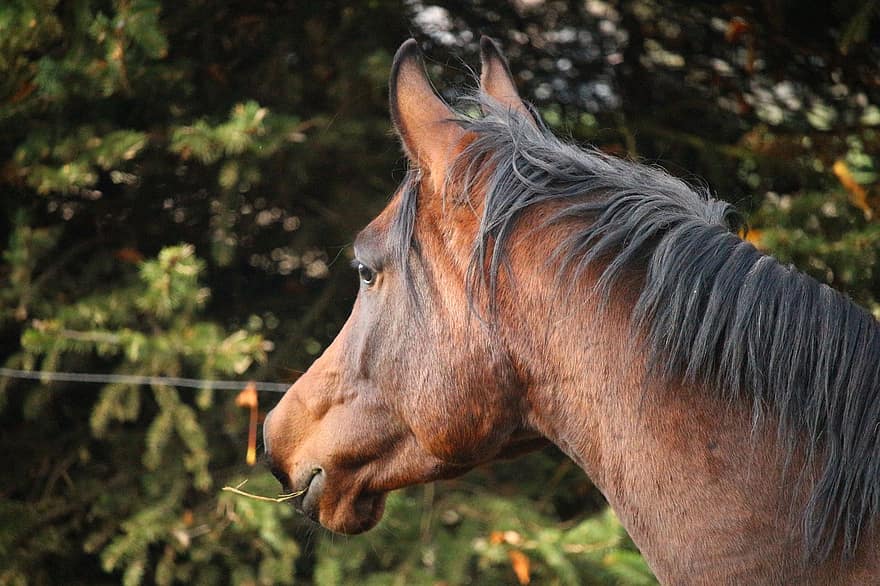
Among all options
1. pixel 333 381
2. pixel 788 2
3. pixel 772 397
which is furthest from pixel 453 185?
pixel 788 2

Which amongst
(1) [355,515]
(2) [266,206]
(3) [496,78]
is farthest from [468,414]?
(2) [266,206]

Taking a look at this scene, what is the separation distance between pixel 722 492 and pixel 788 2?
3.22m

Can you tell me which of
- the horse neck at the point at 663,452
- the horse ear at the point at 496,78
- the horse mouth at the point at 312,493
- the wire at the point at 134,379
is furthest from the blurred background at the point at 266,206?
the horse neck at the point at 663,452

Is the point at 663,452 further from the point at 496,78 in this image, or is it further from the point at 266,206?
the point at 266,206

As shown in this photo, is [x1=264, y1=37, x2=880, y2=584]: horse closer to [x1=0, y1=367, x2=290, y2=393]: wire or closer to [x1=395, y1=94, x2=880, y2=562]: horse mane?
[x1=395, y1=94, x2=880, y2=562]: horse mane

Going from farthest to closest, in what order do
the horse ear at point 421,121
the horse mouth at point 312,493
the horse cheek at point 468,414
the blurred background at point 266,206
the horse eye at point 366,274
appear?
the blurred background at point 266,206 → the horse mouth at point 312,493 → the horse eye at point 366,274 → the horse ear at point 421,121 → the horse cheek at point 468,414

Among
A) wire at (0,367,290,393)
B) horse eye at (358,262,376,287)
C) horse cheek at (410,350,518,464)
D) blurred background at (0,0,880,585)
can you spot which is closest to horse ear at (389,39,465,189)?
horse eye at (358,262,376,287)

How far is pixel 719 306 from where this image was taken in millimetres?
1462

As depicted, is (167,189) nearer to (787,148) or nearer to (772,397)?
(787,148)

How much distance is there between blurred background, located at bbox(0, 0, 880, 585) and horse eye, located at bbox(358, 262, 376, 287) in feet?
4.09

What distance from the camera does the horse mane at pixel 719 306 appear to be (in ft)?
4.49

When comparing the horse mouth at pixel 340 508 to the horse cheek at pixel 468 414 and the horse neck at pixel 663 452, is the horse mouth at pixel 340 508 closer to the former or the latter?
the horse cheek at pixel 468 414

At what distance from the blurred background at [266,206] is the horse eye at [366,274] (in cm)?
125

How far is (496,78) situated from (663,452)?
114 centimetres
